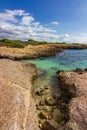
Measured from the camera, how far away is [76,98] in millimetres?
16781

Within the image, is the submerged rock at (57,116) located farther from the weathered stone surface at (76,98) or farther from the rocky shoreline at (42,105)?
the weathered stone surface at (76,98)

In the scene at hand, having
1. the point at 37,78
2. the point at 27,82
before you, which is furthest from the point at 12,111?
the point at 37,78

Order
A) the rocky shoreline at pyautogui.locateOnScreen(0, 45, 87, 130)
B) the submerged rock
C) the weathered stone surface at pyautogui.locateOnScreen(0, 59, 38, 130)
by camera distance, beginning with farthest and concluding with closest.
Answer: the submerged rock < the rocky shoreline at pyautogui.locateOnScreen(0, 45, 87, 130) < the weathered stone surface at pyautogui.locateOnScreen(0, 59, 38, 130)

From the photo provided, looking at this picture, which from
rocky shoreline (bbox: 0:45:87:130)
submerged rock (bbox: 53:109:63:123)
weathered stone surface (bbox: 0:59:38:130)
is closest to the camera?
weathered stone surface (bbox: 0:59:38:130)

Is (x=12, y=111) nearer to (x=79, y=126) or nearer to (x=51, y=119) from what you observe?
(x=51, y=119)

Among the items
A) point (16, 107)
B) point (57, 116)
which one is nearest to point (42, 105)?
point (57, 116)

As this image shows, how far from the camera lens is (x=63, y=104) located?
1742cm

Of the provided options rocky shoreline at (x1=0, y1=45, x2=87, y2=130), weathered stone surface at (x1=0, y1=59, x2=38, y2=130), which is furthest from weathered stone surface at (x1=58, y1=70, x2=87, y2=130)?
weathered stone surface at (x1=0, y1=59, x2=38, y2=130)

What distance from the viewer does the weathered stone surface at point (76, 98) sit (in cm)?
1330

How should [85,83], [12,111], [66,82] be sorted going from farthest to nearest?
[66,82] → [85,83] → [12,111]

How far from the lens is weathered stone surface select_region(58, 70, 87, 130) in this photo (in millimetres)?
13297

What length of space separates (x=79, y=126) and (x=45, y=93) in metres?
8.07

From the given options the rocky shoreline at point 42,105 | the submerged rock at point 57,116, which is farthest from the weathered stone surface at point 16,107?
the submerged rock at point 57,116

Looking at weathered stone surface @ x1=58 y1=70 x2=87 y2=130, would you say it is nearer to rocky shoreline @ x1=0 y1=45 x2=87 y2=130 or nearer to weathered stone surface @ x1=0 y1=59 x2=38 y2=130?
rocky shoreline @ x1=0 y1=45 x2=87 y2=130
